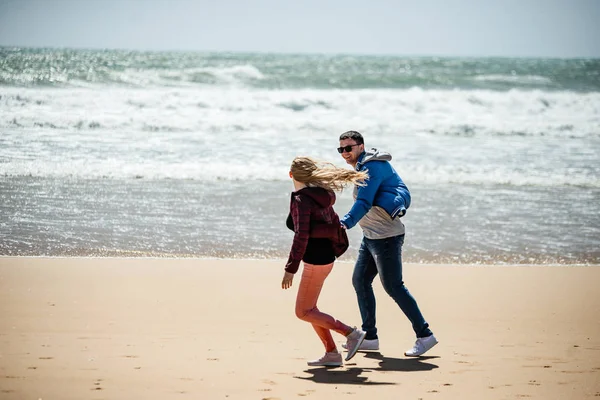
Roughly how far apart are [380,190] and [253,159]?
31.3ft

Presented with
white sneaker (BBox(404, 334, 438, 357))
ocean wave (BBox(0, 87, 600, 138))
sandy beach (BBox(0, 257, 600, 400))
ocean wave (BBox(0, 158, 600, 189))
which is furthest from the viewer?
ocean wave (BBox(0, 87, 600, 138))

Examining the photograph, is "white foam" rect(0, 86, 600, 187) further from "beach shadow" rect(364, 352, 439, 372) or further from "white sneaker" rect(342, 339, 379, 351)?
"beach shadow" rect(364, 352, 439, 372)

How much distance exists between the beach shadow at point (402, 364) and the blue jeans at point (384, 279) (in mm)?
157

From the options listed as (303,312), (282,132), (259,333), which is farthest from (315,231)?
(282,132)

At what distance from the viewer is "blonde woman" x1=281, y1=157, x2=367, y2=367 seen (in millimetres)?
4410

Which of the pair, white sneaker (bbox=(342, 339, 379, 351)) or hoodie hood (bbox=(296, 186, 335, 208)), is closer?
hoodie hood (bbox=(296, 186, 335, 208))

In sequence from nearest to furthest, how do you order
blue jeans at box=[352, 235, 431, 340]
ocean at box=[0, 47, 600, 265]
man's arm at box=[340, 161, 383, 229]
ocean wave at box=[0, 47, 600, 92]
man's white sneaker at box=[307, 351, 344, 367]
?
man's arm at box=[340, 161, 383, 229] → man's white sneaker at box=[307, 351, 344, 367] → blue jeans at box=[352, 235, 431, 340] → ocean at box=[0, 47, 600, 265] → ocean wave at box=[0, 47, 600, 92]

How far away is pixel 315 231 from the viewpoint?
445cm

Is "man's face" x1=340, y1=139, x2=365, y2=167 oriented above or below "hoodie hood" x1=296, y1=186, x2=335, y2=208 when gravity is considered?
above

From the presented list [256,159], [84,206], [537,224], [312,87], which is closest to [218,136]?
[256,159]

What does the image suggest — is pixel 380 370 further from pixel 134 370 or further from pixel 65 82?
pixel 65 82

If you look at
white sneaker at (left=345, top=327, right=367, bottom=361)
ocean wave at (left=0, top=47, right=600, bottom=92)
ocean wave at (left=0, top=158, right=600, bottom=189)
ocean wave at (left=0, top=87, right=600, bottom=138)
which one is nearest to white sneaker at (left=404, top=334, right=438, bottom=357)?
white sneaker at (left=345, top=327, right=367, bottom=361)

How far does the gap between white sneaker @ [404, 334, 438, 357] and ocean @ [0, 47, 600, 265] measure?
290 cm

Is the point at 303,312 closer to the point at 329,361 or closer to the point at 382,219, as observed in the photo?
the point at 329,361
